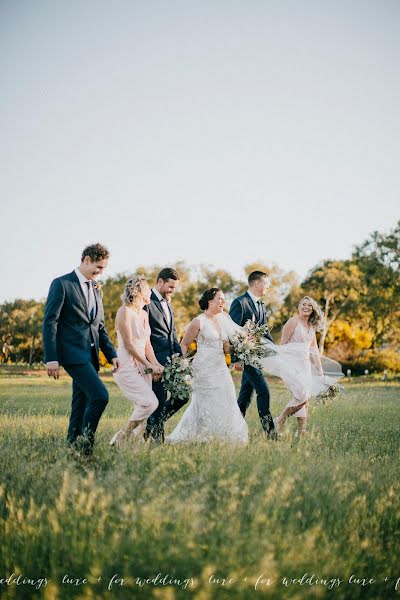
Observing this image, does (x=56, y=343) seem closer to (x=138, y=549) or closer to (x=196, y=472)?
(x=196, y=472)

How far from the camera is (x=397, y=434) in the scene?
28.6 feet

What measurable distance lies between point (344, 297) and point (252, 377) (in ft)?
142

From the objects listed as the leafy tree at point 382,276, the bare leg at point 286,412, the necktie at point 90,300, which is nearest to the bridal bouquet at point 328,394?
the bare leg at point 286,412

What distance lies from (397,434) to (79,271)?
6.16 metres

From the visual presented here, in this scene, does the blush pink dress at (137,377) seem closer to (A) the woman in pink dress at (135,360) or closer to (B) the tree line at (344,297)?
(A) the woman in pink dress at (135,360)

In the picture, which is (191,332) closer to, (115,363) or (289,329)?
(115,363)

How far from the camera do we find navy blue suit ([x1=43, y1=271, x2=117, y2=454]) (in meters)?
5.90

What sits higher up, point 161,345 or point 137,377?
point 161,345

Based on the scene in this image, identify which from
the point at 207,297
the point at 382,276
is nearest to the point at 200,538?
the point at 207,297

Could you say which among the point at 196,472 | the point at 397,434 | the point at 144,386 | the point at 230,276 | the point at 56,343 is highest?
the point at 230,276

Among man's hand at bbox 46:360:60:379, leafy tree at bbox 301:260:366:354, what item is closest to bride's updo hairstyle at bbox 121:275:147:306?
man's hand at bbox 46:360:60:379

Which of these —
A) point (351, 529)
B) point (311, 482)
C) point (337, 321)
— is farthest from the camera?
point (337, 321)

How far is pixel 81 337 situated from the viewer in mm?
6164

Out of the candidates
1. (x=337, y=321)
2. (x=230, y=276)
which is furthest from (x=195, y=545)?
(x=230, y=276)
